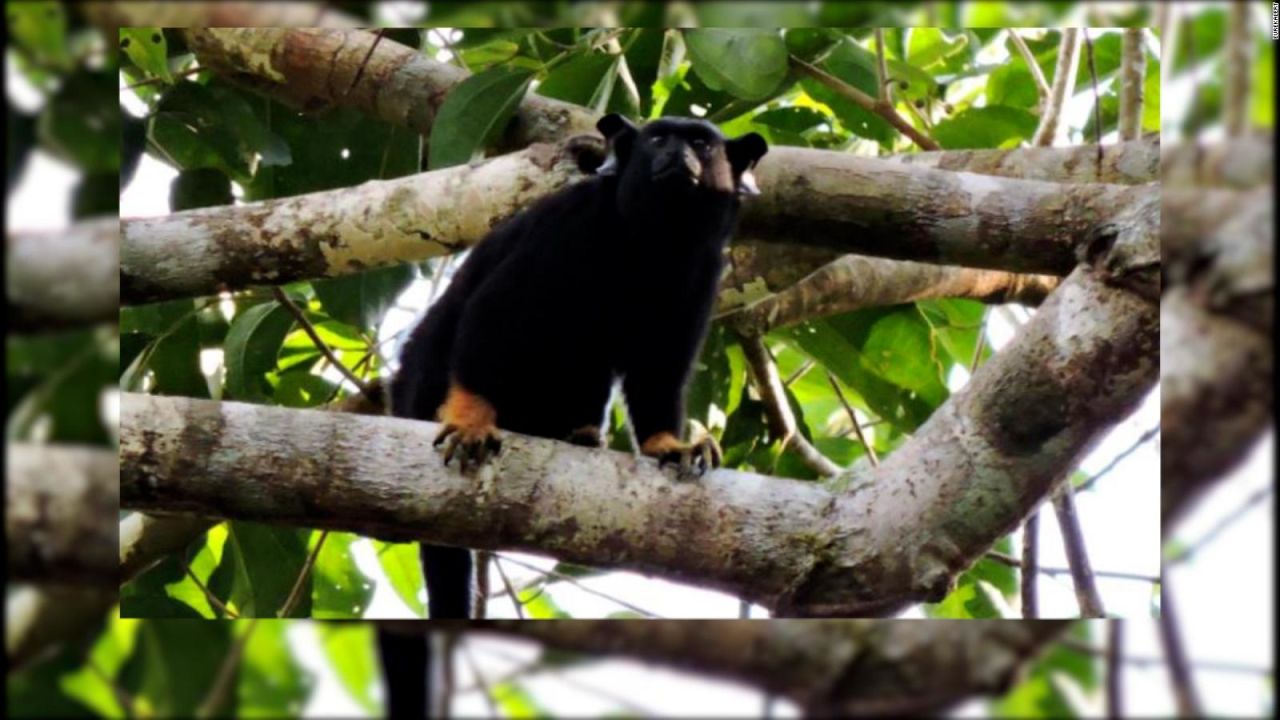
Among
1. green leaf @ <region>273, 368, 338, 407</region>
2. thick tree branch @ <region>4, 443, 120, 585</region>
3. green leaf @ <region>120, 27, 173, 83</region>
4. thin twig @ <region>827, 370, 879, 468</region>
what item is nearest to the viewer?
thick tree branch @ <region>4, 443, 120, 585</region>

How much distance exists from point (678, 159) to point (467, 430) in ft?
2.68

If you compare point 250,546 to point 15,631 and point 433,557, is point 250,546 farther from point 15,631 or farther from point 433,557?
point 15,631

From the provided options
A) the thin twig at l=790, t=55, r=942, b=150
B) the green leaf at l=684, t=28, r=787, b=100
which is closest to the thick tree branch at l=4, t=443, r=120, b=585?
the green leaf at l=684, t=28, r=787, b=100

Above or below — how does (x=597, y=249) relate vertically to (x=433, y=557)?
above

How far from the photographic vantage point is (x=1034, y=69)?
3.41 meters

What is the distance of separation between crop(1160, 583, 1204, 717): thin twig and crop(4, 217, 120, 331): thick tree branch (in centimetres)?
153

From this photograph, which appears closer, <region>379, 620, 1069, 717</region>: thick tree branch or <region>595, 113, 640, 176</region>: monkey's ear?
<region>379, 620, 1069, 717</region>: thick tree branch

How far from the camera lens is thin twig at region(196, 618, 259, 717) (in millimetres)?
1898

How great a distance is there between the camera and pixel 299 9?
2.39 meters

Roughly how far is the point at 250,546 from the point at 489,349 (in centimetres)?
79

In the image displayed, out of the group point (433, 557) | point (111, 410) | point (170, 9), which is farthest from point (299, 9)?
point (433, 557)

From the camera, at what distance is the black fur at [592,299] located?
10.5 feet

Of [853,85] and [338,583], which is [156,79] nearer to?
[338,583]

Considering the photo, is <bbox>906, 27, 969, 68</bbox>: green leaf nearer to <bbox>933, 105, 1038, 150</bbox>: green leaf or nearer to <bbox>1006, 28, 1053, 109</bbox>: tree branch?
<bbox>1006, 28, 1053, 109</bbox>: tree branch
